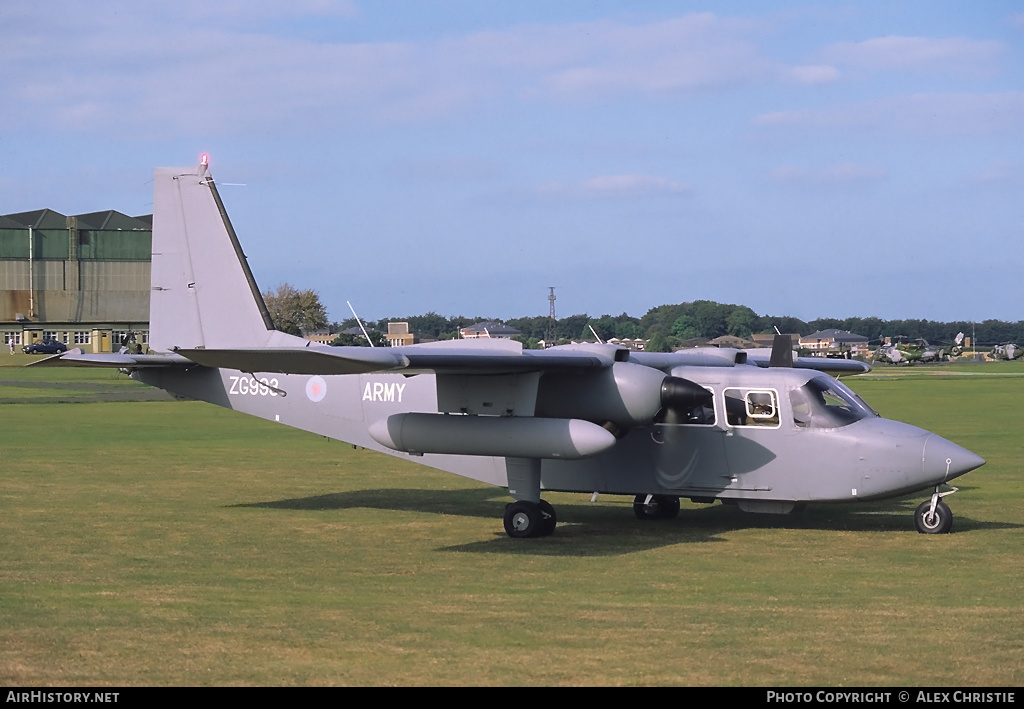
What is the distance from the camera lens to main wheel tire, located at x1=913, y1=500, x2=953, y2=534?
1688cm

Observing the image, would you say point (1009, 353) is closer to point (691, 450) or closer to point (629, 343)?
point (629, 343)

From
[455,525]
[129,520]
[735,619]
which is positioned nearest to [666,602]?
[735,619]

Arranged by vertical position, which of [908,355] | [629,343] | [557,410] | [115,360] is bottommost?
[557,410]

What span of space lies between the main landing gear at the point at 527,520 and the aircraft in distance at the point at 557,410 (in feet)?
0.07

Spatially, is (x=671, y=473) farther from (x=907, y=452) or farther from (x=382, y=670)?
(x=382, y=670)

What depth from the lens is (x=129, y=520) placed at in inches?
721

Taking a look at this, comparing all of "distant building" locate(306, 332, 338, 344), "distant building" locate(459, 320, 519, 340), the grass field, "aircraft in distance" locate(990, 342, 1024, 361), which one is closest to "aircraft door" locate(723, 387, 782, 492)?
the grass field

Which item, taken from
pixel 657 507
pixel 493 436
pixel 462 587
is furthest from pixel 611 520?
pixel 462 587

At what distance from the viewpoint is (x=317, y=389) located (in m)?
19.5

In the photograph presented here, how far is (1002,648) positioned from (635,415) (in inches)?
288

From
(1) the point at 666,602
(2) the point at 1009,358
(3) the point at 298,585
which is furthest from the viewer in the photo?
(2) the point at 1009,358

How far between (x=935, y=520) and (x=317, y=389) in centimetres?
965

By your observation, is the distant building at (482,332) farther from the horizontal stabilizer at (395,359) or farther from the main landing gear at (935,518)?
the main landing gear at (935,518)

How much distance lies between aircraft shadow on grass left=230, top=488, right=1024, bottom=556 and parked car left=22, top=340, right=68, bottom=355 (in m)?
95.1
